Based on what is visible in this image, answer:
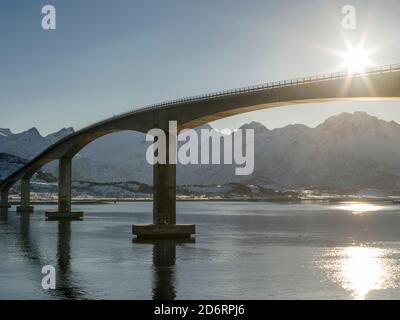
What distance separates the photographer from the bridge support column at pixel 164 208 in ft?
254

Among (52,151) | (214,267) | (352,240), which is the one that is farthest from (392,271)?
(52,151)

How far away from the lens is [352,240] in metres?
88.9

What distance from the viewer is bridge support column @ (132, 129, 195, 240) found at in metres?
77.4

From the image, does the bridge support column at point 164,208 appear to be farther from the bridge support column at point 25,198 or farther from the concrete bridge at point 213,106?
the bridge support column at point 25,198

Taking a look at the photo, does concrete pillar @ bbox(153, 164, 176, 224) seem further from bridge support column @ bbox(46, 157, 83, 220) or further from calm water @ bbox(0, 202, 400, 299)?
bridge support column @ bbox(46, 157, 83, 220)

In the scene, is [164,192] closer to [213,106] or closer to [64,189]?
[213,106]

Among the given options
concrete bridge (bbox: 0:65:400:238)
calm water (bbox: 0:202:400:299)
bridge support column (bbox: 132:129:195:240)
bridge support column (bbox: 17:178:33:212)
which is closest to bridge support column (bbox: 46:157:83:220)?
concrete bridge (bbox: 0:65:400:238)

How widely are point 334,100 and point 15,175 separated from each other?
469 ft

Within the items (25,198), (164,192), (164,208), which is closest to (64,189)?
(25,198)

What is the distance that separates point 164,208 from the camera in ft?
256

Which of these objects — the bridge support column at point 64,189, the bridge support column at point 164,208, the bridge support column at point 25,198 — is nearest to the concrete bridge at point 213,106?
the bridge support column at point 164,208

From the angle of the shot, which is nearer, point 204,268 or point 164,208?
point 204,268
